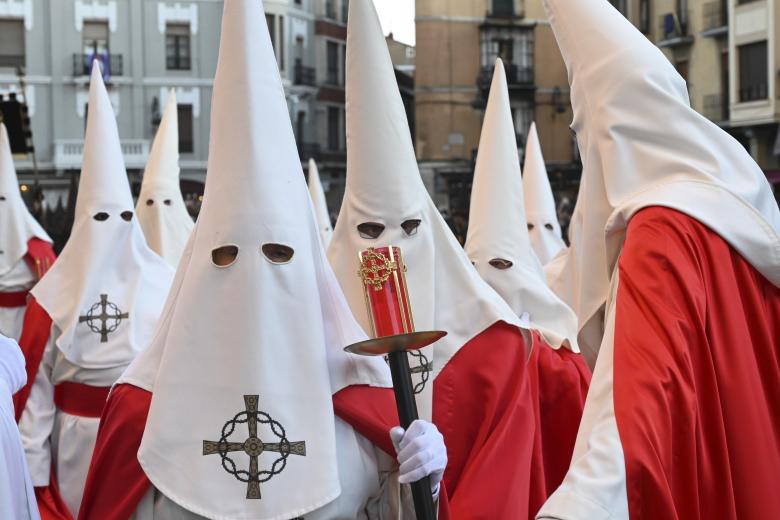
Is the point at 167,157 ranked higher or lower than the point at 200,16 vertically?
lower

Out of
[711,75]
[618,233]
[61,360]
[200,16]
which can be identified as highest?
[200,16]

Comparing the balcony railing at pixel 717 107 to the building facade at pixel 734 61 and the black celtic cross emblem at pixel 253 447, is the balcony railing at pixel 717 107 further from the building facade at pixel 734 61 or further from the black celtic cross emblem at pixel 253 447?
the black celtic cross emblem at pixel 253 447

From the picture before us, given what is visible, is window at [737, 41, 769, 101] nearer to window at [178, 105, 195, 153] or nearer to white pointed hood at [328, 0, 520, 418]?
window at [178, 105, 195, 153]

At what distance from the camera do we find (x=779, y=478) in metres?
2.41

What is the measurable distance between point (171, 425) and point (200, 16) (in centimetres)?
3500

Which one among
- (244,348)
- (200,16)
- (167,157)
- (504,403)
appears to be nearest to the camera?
(244,348)

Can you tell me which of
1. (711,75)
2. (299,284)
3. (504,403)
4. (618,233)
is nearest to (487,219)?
(504,403)

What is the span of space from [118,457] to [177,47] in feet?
114

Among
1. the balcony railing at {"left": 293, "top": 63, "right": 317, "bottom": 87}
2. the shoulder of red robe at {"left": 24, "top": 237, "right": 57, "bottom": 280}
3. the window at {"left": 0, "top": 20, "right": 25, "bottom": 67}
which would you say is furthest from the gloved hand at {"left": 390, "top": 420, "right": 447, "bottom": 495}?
the balcony railing at {"left": 293, "top": 63, "right": 317, "bottom": 87}

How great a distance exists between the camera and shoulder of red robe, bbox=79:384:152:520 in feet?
11.7

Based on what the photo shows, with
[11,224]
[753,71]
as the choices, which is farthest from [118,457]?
[753,71]

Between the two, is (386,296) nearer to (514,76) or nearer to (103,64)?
(103,64)

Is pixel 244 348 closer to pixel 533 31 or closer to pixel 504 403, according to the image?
pixel 504 403

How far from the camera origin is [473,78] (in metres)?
38.7
